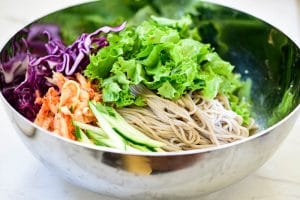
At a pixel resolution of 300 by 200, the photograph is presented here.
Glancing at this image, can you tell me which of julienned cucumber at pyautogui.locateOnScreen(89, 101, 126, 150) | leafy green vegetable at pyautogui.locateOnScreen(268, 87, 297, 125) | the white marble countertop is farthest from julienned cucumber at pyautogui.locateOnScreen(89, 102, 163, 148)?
leafy green vegetable at pyautogui.locateOnScreen(268, 87, 297, 125)

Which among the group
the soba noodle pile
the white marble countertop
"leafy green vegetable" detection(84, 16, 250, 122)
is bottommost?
the white marble countertop

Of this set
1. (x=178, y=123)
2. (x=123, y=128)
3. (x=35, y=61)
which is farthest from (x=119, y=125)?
(x=35, y=61)

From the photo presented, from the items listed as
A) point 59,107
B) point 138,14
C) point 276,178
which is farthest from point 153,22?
point 276,178

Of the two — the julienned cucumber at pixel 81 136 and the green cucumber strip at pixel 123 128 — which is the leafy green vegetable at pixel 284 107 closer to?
the green cucumber strip at pixel 123 128

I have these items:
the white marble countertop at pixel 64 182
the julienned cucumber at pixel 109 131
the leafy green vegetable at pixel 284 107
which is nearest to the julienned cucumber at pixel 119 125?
the julienned cucumber at pixel 109 131

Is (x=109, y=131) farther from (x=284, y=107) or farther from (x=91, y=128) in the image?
(x=284, y=107)

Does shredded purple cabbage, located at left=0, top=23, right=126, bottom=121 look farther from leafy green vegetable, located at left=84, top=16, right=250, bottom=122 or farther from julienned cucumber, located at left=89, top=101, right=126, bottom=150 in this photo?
julienned cucumber, located at left=89, top=101, right=126, bottom=150
